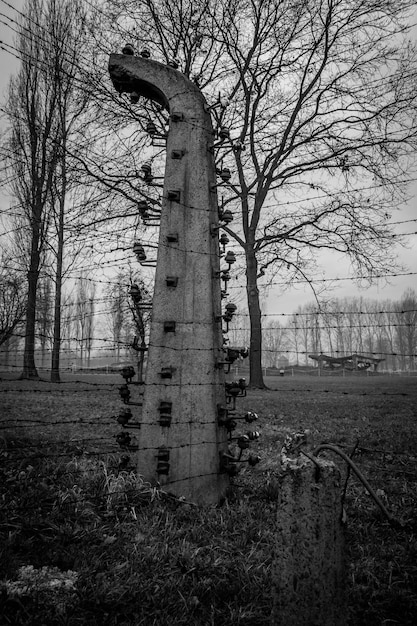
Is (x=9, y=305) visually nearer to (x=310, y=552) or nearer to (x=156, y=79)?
(x=156, y=79)

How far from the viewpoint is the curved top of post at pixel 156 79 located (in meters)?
4.29

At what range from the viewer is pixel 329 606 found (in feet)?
5.53

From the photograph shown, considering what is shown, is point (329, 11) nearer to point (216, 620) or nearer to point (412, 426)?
point (412, 426)

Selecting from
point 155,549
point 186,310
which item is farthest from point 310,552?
point 186,310

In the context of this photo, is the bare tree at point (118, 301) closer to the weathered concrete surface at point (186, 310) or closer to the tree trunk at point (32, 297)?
the weathered concrete surface at point (186, 310)

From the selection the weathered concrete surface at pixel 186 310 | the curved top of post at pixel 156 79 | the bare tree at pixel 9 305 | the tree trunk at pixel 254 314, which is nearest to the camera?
the weathered concrete surface at pixel 186 310

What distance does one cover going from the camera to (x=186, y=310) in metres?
3.97

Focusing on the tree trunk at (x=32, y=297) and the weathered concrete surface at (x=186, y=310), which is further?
the tree trunk at (x=32, y=297)

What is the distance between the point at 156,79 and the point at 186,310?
2.64 metres

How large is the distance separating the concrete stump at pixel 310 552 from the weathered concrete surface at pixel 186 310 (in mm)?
2075

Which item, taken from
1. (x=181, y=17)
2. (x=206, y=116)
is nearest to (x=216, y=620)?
(x=206, y=116)

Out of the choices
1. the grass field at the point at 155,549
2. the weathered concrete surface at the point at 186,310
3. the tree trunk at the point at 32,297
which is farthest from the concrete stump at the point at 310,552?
the tree trunk at the point at 32,297

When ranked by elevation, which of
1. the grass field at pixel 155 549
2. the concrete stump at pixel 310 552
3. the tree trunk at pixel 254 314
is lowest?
the grass field at pixel 155 549

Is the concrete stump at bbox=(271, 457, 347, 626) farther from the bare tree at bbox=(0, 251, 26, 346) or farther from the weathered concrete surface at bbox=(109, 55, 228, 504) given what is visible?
the bare tree at bbox=(0, 251, 26, 346)
